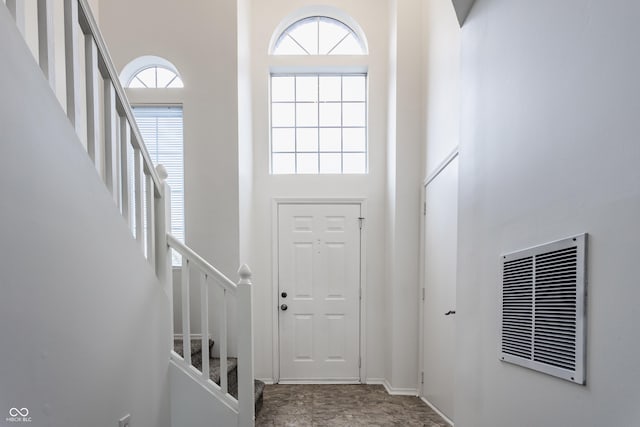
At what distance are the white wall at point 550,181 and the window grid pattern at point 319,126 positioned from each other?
2.53 m

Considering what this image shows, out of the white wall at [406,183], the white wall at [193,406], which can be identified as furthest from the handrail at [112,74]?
the white wall at [406,183]

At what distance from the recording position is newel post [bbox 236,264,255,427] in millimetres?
2664

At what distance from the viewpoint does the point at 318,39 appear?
179 inches

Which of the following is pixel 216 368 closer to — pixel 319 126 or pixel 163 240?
pixel 163 240

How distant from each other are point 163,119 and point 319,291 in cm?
239

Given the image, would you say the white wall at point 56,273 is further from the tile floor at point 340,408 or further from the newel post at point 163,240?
the tile floor at point 340,408

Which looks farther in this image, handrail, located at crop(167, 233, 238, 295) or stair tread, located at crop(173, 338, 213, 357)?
stair tread, located at crop(173, 338, 213, 357)

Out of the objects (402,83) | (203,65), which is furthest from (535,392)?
(203,65)

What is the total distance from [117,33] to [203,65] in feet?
2.85

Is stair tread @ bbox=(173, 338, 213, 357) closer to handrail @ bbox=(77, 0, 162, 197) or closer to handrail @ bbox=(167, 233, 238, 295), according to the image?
handrail @ bbox=(167, 233, 238, 295)

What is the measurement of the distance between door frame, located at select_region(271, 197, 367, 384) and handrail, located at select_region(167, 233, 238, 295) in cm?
165

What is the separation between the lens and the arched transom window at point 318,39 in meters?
4.52

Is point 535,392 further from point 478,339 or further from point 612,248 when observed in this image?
point 612,248

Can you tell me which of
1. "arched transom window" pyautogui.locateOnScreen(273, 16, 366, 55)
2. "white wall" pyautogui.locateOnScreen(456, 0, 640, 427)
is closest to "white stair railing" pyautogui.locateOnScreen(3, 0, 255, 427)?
"white wall" pyautogui.locateOnScreen(456, 0, 640, 427)
